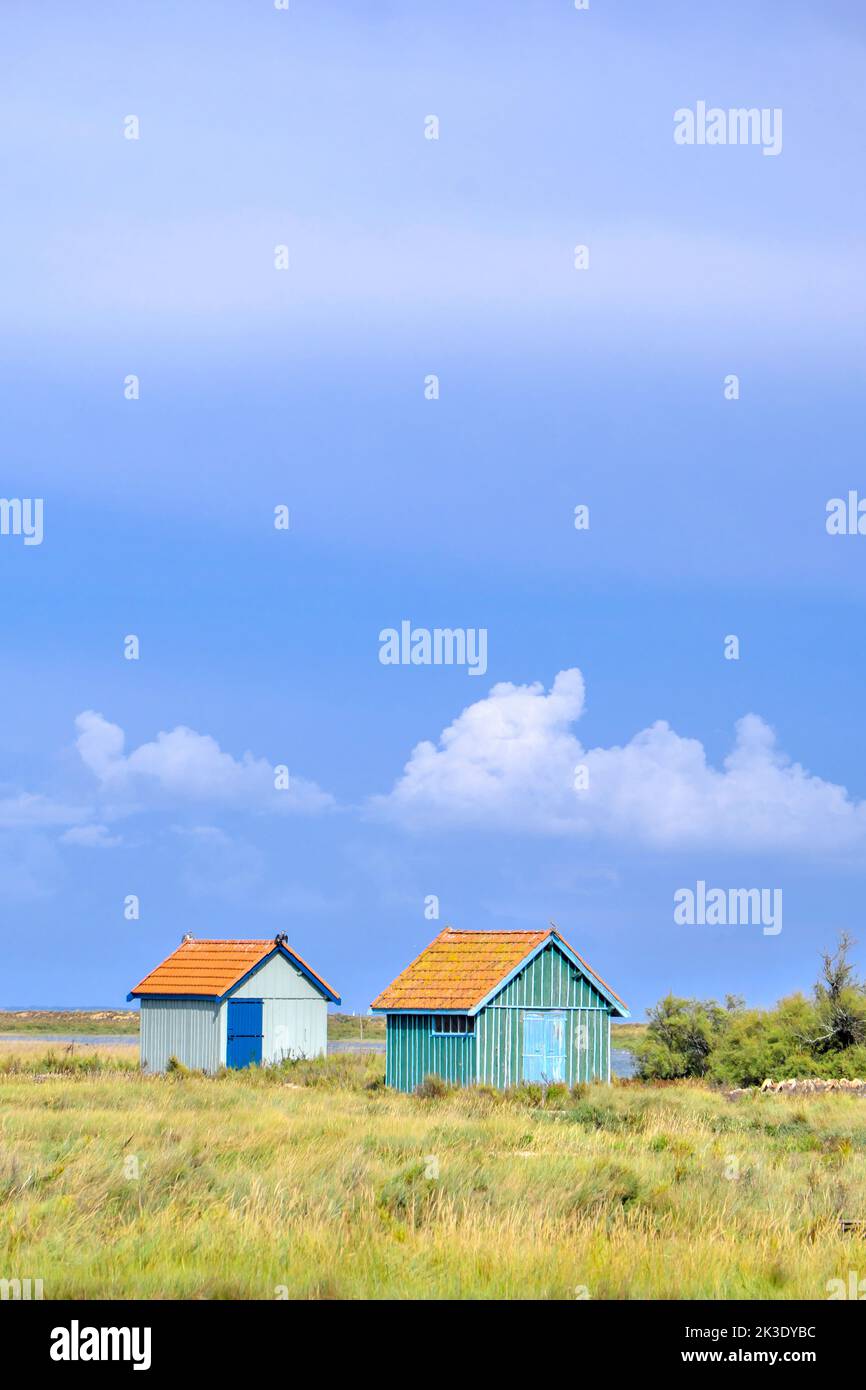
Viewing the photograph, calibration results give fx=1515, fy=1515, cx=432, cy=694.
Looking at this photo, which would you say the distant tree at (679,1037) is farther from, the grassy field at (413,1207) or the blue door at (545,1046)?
the grassy field at (413,1207)

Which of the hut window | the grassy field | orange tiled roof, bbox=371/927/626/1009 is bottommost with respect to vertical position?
the grassy field

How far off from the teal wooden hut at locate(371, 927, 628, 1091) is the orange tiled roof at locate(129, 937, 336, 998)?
6371 mm

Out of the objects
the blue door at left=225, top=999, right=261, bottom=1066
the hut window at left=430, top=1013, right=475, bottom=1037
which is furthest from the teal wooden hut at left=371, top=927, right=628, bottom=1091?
the blue door at left=225, top=999, right=261, bottom=1066

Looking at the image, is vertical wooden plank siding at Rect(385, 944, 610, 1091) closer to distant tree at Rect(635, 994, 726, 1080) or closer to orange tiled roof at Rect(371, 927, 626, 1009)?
orange tiled roof at Rect(371, 927, 626, 1009)

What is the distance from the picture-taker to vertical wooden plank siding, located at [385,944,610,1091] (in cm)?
3391

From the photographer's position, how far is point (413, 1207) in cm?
1270

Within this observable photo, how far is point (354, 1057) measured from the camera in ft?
141

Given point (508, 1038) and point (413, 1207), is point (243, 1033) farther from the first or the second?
point (413, 1207)

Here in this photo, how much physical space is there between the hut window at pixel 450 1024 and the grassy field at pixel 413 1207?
11076 mm

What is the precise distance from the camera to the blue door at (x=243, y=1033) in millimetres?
40406

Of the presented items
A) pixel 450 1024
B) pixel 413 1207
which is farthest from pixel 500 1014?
pixel 413 1207
